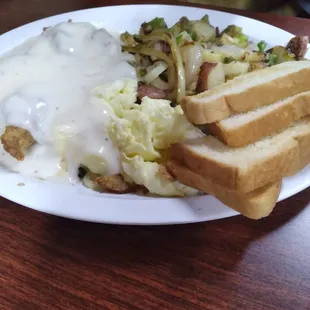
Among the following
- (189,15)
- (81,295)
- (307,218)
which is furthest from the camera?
(189,15)

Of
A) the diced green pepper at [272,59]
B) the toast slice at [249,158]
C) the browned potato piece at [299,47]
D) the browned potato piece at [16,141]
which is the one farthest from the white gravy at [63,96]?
the browned potato piece at [299,47]

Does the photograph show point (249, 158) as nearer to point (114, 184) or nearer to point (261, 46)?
point (114, 184)

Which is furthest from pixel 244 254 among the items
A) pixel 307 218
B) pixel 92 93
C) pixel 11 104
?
pixel 11 104

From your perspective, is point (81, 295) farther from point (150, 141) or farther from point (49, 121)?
point (49, 121)

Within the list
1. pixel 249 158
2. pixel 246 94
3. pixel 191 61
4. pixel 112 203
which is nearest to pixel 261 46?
pixel 191 61

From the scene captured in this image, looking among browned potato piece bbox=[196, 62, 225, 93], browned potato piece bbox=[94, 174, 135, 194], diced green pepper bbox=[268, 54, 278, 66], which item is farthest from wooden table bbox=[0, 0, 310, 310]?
diced green pepper bbox=[268, 54, 278, 66]

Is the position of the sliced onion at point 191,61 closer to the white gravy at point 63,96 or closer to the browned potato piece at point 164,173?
the white gravy at point 63,96

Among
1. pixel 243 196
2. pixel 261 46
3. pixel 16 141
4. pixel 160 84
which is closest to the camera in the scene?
pixel 243 196
